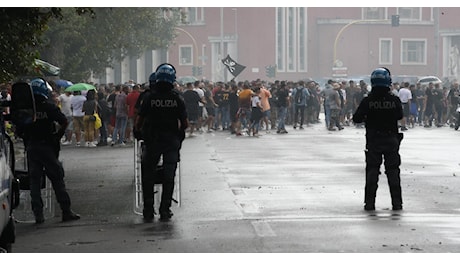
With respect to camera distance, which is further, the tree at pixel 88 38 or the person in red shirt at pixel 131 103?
the tree at pixel 88 38

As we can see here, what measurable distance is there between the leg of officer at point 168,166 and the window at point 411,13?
79.8 meters

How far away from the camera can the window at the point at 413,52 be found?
9075 centimetres

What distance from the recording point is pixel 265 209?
45.2 feet

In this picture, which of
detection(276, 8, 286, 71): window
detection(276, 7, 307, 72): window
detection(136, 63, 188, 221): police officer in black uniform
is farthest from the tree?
detection(276, 8, 286, 71): window

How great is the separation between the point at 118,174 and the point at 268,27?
66.7 meters

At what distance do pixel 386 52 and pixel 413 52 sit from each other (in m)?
2.54

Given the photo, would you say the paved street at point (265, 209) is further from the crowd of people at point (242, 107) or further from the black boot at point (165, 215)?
the crowd of people at point (242, 107)

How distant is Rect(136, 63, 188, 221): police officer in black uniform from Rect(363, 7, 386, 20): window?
77462mm

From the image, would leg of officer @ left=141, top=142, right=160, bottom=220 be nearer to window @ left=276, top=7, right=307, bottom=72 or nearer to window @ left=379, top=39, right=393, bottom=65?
window @ left=276, top=7, right=307, bottom=72

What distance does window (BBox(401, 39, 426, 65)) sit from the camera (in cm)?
9075

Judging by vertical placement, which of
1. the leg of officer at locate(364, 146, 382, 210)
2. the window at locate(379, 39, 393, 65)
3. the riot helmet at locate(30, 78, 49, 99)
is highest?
the window at locate(379, 39, 393, 65)

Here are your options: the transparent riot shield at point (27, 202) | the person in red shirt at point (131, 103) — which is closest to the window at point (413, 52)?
the person in red shirt at point (131, 103)

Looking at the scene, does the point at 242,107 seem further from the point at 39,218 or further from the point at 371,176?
Result: the point at 39,218

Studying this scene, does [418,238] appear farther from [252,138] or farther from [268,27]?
[268,27]
